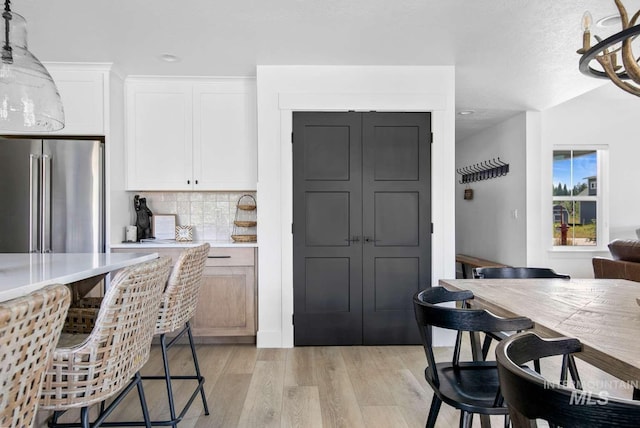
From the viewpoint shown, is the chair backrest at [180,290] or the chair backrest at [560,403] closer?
the chair backrest at [560,403]

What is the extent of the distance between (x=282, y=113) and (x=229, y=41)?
0.72 metres

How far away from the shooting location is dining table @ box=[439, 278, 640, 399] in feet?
3.29

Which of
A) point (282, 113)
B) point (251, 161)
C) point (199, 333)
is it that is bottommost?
point (199, 333)

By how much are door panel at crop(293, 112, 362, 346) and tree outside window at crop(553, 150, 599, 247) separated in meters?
3.68

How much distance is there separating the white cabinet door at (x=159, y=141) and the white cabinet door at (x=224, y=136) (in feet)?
0.33

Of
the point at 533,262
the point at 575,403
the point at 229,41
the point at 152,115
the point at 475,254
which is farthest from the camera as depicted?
the point at 475,254

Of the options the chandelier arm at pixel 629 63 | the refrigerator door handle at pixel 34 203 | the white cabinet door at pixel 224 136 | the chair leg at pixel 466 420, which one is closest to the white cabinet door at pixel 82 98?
the refrigerator door handle at pixel 34 203

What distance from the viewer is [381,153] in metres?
3.45

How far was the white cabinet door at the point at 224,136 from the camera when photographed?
374 cm

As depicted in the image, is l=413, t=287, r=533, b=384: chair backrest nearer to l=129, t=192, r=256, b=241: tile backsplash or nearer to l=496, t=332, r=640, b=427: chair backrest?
l=496, t=332, r=640, b=427: chair backrest

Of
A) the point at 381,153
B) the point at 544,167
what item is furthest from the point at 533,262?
the point at 381,153

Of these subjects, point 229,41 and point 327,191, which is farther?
point 327,191

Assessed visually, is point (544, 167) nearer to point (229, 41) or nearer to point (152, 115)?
point (229, 41)

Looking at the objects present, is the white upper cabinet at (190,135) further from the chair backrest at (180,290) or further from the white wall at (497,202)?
the white wall at (497,202)
